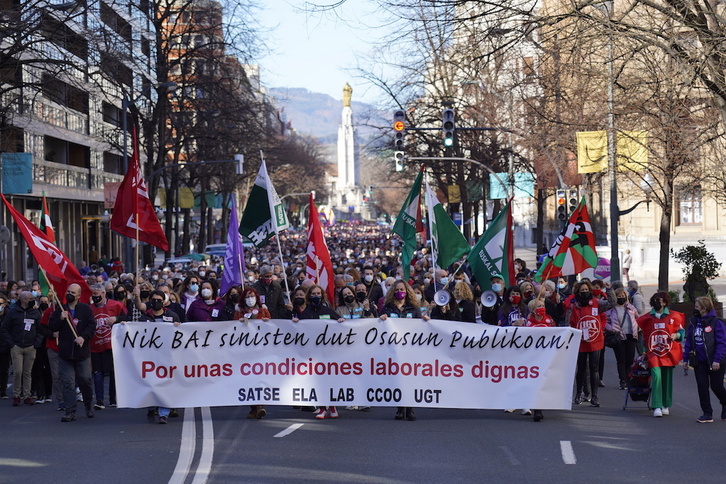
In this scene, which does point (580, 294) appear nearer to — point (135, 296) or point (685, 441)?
point (685, 441)

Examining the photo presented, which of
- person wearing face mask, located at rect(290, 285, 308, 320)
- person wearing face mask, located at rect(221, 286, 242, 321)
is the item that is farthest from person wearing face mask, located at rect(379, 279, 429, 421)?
person wearing face mask, located at rect(221, 286, 242, 321)

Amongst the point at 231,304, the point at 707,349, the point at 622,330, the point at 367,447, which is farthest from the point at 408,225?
the point at 367,447

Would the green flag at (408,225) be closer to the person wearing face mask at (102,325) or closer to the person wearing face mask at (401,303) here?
the person wearing face mask at (401,303)

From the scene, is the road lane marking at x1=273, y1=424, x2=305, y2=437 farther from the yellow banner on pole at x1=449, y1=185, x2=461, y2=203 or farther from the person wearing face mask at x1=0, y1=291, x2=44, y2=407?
the yellow banner on pole at x1=449, y1=185, x2=461, y2=203

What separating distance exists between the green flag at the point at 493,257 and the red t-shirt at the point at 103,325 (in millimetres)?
5502

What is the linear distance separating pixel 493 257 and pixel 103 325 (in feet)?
19.8

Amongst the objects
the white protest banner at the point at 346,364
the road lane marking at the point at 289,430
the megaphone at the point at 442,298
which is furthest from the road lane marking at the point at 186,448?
the megaphone at the point at 442,298

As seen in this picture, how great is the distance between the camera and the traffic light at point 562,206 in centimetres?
2952

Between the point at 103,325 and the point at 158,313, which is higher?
the point at 158,313

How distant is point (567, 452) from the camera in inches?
428

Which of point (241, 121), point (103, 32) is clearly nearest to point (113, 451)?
point (103, 32)

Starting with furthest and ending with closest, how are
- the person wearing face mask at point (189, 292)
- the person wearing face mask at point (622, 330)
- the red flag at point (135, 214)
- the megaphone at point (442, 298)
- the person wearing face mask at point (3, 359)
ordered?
the person wearing face mask at point (189, 292) → the person wearing face mask at point (3, 359) → the person wearing face mask at point (622, 330) → the red flag at point (135, 214) → the megaphone at point (442, 298)

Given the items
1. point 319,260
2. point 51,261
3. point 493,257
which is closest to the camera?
point 51,261

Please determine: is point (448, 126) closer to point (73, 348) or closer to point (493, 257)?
point (493, 257)
